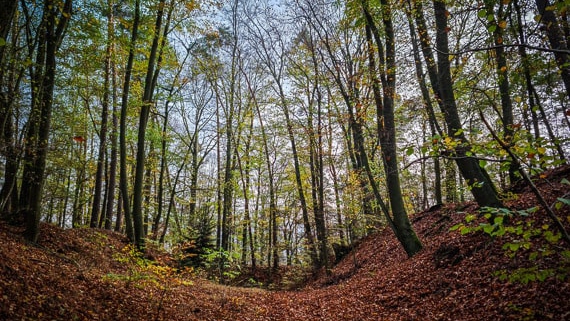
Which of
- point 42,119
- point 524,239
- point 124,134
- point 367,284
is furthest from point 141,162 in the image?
point 524,239

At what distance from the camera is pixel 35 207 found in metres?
7.07

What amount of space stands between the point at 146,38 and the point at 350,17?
728 centimetres

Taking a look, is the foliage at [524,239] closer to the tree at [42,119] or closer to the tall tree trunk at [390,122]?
the tall tree trunk at [390,122]

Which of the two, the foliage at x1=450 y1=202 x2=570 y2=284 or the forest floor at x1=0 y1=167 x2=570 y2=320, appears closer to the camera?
the foliage at x1=450 y1=202 x2=570 y2=284

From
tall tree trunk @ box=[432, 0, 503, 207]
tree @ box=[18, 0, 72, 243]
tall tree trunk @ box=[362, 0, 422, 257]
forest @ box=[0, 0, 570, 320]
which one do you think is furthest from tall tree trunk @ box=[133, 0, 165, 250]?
tall tree trunk @ box=[432, 0, 503, 207]

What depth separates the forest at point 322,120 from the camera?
408 centimetres

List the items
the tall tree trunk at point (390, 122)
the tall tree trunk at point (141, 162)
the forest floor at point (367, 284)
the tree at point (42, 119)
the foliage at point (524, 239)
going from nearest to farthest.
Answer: the foliage at point (524, 239), the forest floor at point (367, 284), the tree at point (42, 119), the tall tree trunk at point (390, 122), the tall tree trunk at point (141, 162)

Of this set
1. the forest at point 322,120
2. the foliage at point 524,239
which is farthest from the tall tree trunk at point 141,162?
the foliage at point 524,239

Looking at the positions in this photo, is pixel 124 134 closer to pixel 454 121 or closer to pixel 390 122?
pixel 390 122

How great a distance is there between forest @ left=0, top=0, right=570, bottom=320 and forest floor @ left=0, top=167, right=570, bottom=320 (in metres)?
0.08

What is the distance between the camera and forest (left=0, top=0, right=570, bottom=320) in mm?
4082

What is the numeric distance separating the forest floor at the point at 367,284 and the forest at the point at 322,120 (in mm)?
84

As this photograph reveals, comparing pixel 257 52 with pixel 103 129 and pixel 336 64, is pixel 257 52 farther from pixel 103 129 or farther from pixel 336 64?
pixel 103 129

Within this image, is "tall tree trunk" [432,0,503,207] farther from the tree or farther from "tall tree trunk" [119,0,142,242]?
"tall tree trunk" [119,0,142,242]
